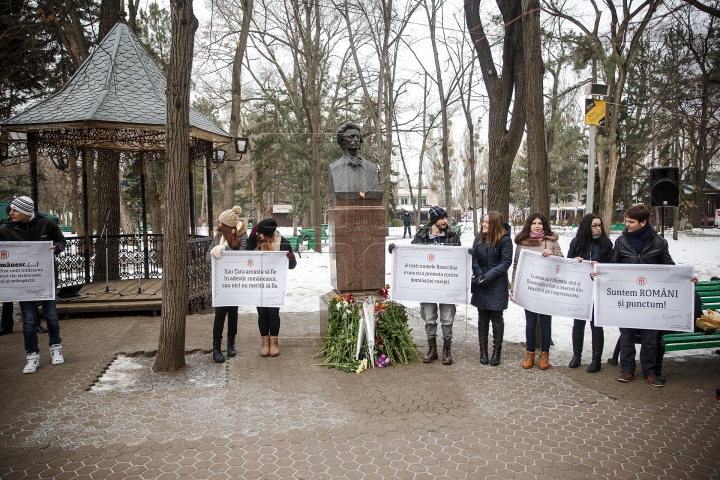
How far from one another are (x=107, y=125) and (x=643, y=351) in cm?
857

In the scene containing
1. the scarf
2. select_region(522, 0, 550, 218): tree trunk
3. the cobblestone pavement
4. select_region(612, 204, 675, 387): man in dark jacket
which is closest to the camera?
the cobblestone pavement

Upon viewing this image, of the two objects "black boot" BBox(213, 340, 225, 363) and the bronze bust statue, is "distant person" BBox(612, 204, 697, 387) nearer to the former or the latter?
the bronze bust statue

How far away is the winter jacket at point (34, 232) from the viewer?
20.0 feet

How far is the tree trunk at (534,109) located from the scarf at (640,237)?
1.69 metres

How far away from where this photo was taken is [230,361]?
605cm

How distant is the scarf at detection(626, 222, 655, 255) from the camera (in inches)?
212

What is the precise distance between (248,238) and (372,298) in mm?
1805

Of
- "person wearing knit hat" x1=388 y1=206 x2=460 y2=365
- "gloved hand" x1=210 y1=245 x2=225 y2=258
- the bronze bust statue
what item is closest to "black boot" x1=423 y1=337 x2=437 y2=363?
"person wearing knit hat" x1=388 y1=206 x2=460 y2=365

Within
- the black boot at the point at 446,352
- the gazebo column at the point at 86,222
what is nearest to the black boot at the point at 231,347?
the black boot at the point at 446,352

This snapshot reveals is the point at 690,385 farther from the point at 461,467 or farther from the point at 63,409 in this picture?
the point at 63,409

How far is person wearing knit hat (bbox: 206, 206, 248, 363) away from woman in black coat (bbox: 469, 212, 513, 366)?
9.72 feet

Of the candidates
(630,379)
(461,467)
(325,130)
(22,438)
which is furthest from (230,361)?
(325,130)

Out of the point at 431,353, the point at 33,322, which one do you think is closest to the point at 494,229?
the point at 431,353

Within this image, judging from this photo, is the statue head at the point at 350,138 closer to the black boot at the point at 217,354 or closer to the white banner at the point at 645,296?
the black boot at the point at 217,354
